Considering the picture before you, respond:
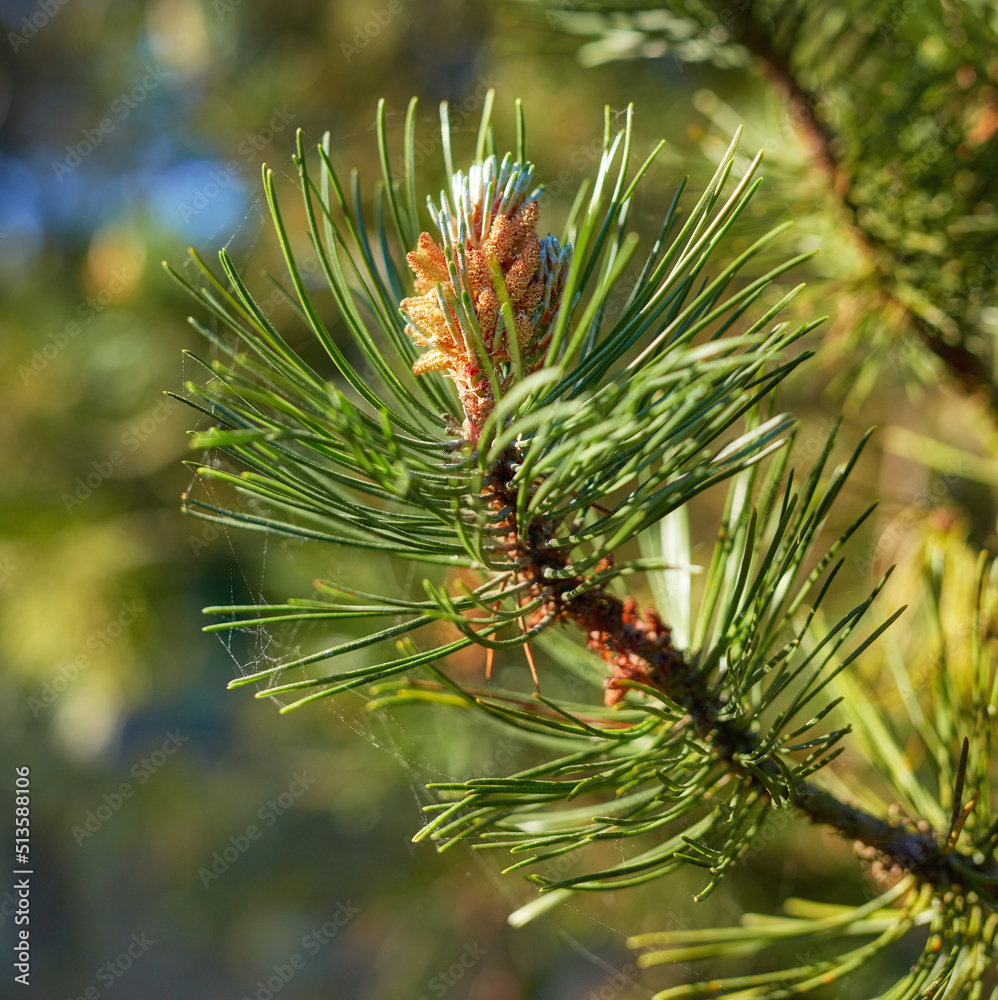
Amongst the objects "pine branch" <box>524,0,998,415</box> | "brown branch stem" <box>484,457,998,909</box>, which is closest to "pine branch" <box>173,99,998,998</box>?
"brown branch stem" <box>484,457,998,909</box>

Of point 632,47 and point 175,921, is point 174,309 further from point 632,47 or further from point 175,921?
point 175,921

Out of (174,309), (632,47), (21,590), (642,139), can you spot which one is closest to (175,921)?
(21,590)

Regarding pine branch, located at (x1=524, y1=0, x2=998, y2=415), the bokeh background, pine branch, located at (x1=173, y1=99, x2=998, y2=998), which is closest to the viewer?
pine branch, located at (x1=173, y1=99, x2=998, y2=998)

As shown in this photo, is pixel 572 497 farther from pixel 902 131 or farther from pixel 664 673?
pixel 902 131

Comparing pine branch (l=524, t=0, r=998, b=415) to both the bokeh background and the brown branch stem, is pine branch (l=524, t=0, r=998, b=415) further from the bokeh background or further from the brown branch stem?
the brown branch stem

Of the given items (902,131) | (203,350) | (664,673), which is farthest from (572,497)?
(203,350)

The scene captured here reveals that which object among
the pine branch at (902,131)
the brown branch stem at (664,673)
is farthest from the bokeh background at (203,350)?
the brown branch stem at (664,673)

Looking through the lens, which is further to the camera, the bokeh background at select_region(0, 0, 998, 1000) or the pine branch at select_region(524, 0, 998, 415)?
the bokeh background at select_region(0, 0, 998, 1000)

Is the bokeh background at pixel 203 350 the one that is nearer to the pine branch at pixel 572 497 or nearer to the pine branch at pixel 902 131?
the pine branch at pixel 902 131

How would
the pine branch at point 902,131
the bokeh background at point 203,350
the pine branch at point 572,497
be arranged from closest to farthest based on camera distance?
the pine branch at point 572,497 → the pine branch at point 902,131 → the bokeh background at point 203,350
